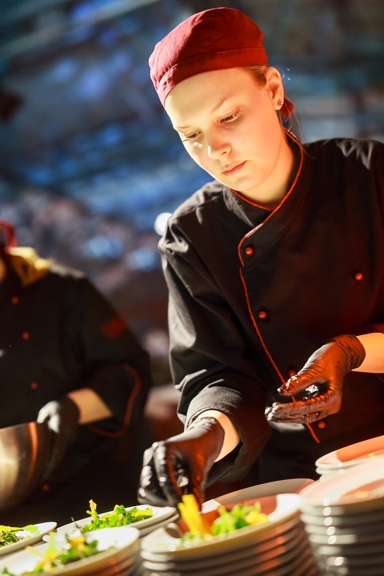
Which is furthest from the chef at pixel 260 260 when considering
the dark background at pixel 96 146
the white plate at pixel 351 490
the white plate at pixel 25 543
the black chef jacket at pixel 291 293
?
the dark background at pixel 96 146

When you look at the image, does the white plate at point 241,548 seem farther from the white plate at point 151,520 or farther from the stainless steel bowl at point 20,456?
the stainless steel bowl at point 20,456

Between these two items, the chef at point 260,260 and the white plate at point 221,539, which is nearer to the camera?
the white plate at point 221,539

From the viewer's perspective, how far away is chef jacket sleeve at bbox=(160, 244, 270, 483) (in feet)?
4.66

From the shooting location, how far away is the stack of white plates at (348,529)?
86 cm

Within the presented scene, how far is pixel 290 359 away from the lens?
160 centimetres

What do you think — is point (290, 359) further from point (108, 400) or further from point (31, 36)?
point (31, 36)

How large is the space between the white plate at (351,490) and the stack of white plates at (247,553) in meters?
0.05

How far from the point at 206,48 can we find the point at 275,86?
20 centimetres

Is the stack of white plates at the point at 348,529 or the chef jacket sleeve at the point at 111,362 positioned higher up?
the stack of white plates at the point at 348,529

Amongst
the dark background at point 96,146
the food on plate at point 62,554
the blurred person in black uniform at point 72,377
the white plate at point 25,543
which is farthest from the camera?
the dark background at point 96,146

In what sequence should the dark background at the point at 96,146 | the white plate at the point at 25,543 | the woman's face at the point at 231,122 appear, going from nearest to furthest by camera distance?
the white plate at the point at 25,543, the woman's face at the point at 231,122, the dark background at the point at 96,146

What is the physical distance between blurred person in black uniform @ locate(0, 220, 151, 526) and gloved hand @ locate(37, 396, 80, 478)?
0.07 ft

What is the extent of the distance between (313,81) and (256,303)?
2298 millimetres

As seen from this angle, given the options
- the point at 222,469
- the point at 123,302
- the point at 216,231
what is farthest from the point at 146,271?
the point at 222,469
